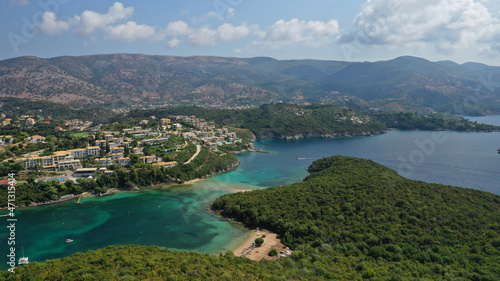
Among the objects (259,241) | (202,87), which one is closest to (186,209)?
(259,241)

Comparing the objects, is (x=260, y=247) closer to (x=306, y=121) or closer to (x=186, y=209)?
(x=186, y=209)

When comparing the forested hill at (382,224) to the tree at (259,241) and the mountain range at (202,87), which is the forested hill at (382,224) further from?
the mountain range at (202,87)

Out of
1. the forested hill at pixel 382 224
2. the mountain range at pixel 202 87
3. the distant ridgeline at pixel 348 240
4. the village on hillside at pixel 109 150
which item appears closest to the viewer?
the distant ridgeline at pixel 348 240

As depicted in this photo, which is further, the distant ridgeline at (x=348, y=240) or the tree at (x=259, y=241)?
the tree at (x=259, y=241)

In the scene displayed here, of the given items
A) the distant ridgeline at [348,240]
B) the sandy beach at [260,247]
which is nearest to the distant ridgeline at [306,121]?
the distant ridgeline at [348,240]

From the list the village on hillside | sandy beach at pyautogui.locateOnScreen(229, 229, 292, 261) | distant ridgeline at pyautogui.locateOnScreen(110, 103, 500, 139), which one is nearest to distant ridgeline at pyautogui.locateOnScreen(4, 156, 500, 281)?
sandy beach at pyautogui.locateOnScreen(229, 229, 292, 261)

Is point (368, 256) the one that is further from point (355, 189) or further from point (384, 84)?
point (384, 84)

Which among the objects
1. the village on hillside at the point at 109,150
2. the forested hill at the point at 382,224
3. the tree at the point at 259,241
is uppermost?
the village on hillside at the point at 109,150

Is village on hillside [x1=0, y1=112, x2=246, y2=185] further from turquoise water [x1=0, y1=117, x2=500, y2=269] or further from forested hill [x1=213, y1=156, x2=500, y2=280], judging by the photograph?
forested hill [x1=213, y1=156, x2=500, y2=280]
